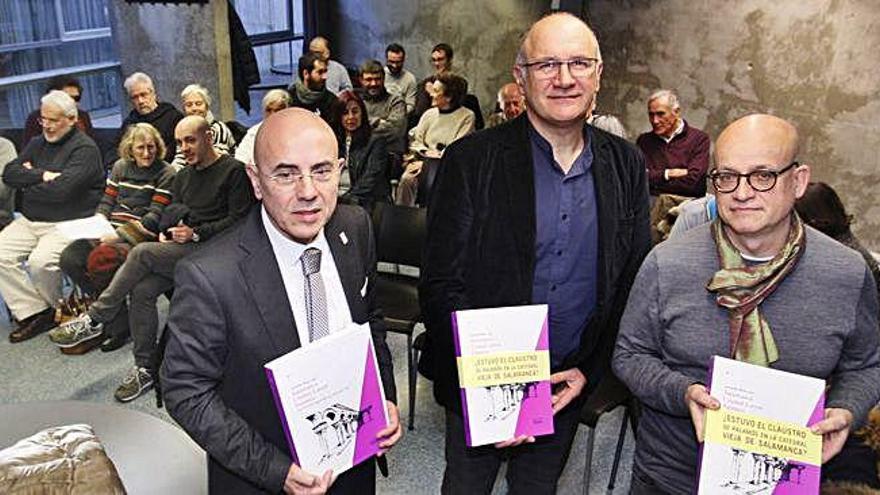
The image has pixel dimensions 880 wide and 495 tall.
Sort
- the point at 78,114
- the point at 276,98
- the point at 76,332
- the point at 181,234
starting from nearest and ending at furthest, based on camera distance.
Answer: the point at 181,234, the point at 76,332, the point at 78,114, the point at 276,98

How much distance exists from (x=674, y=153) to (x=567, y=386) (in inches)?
128

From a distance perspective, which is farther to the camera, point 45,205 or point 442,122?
point 442,122

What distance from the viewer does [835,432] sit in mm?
1596

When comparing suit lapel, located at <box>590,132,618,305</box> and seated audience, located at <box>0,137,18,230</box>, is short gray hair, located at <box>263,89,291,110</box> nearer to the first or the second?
seated audience, located at <box>0,137,18,230</box>

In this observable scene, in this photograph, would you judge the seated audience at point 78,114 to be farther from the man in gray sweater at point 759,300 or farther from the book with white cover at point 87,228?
the man in gray sweater at point 759,300

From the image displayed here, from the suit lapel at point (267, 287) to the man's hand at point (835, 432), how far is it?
120cm

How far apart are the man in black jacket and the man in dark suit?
0.45 metres

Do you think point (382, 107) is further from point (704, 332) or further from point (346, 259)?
point (704, 332)

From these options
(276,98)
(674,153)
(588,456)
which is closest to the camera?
(588,456)

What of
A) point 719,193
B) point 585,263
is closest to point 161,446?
point 585,263

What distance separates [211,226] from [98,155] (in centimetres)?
121

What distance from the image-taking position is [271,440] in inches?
66.7

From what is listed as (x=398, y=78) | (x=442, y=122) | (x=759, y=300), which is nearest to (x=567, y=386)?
(x=759, y=300)

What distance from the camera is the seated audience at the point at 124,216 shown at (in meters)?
4.27
